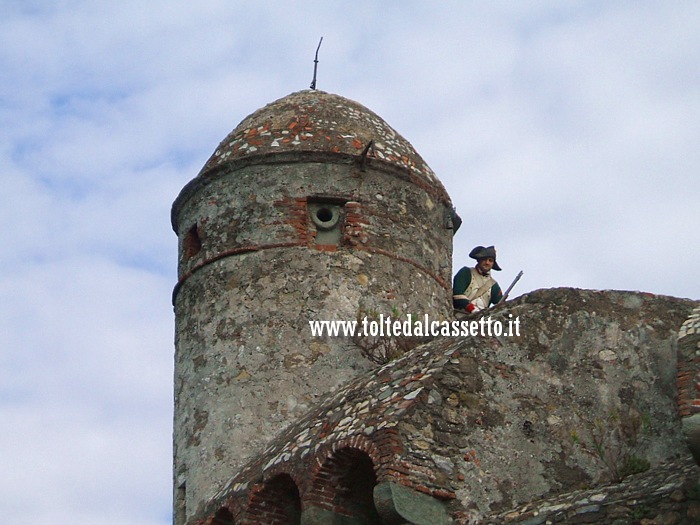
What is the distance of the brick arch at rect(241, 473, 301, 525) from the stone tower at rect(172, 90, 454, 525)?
4.47 ft

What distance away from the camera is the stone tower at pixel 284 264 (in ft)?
49.3

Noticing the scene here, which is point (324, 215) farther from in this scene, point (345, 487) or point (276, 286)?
point (345, 487)

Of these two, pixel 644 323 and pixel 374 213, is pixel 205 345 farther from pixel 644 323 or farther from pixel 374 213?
pixel 644 323

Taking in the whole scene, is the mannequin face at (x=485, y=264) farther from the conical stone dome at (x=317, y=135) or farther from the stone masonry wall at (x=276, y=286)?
the conical stone dome at (x=317, y=135)

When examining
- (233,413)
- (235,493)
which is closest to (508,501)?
(235,493)

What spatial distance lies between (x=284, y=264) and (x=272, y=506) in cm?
297

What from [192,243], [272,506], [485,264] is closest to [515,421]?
[272,506]

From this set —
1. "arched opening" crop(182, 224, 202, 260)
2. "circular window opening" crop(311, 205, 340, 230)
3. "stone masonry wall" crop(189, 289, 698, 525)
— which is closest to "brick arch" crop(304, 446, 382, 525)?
"stone masonry wall" crop(189, 289, 698, 525)

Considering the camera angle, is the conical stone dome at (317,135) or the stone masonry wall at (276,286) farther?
the conical stone dome at (317,135)

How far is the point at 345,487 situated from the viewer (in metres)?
12.8

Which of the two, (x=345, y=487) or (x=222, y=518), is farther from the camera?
(x=222, y=518)

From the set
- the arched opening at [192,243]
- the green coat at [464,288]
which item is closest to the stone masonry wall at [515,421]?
the green coat at [464,288]

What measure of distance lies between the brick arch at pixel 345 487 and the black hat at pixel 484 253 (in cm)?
409

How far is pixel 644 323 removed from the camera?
1319cm
